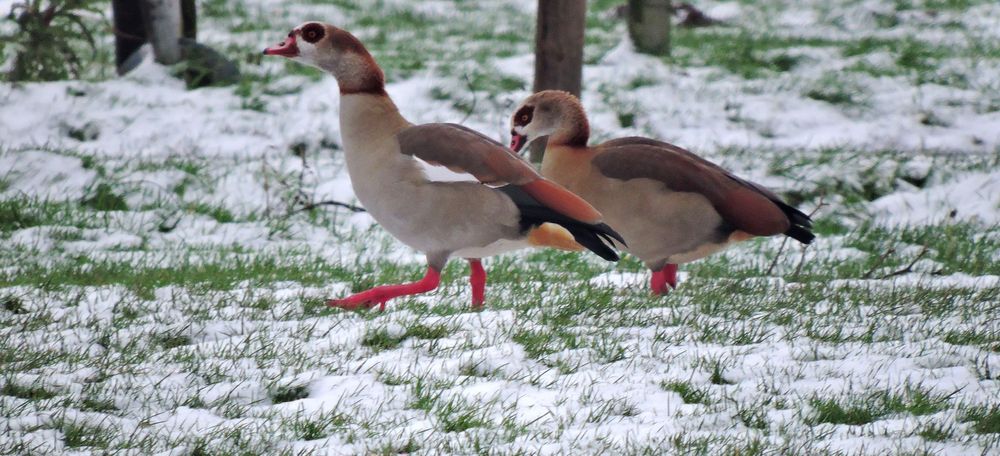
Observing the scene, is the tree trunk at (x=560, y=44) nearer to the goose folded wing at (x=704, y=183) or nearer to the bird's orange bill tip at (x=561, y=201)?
the goose folded wing at (x=704, y=183)

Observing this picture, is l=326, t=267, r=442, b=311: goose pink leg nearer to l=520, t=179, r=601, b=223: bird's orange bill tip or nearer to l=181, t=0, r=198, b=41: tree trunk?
l=520, t=179, r=601, b=223: bird's orange bill tip

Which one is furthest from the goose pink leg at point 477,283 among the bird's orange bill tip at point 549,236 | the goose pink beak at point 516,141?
the goose pink beak at point 516,141

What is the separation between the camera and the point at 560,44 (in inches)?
339

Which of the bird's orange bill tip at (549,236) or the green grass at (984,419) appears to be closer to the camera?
the green grass at (984,419)

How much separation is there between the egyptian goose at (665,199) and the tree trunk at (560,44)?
322 centimetres

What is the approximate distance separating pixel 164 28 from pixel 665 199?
23.6 ft

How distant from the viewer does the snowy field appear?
3.63 metres

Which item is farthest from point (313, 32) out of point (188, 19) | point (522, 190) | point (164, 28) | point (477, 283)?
point (188, 19)

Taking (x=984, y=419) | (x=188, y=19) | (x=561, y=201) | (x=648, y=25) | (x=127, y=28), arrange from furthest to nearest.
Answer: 1. (x=648, y=25)
2. (x=188, y=19)
3. (x=127, y=28)
4. (x=561, y=201)
5. (x=984, y=419)

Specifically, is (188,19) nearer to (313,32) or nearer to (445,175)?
(313,32)

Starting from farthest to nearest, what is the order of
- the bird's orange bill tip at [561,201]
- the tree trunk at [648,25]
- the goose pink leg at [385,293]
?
1. the tree trunk at [648,25]
2. the goose pink leg at [385,293]
3. the bird's orange bill tip at [561,201]

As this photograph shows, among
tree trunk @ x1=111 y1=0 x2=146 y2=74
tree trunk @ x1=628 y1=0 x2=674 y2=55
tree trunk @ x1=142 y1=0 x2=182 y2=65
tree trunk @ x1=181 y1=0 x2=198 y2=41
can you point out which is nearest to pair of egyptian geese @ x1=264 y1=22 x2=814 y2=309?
tree trunk @ x1=142 y1=0 x2=182 y2=65

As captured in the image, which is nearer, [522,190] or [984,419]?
[984,419]

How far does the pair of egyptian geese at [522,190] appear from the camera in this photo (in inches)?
188
